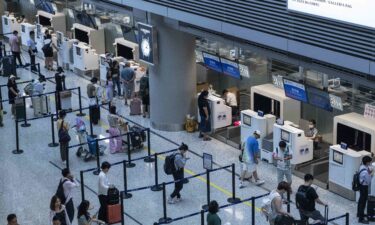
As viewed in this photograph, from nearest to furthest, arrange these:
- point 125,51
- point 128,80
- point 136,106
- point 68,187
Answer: point 68,187 → point 136,106 → point 128,80 → point 125,51

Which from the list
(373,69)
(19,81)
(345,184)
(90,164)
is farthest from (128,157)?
(19,81)

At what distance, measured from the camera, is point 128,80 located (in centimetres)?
2645

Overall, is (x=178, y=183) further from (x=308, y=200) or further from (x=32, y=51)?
(x=32, y=51)

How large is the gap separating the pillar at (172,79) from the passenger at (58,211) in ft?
26.9

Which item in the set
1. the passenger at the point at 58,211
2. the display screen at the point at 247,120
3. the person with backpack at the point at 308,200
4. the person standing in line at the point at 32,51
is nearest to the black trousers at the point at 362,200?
the person with backpack at the point at 308,200

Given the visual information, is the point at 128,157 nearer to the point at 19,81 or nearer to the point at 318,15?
the point at 318,15

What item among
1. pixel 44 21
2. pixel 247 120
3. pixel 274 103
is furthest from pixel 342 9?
pixel 44 21

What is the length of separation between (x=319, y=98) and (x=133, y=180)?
5.06 meters

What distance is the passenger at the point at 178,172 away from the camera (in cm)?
1800

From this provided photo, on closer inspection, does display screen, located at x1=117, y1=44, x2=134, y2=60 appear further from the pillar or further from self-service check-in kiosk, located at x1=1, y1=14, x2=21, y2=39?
self-service check-in kiosk, located at x1=1, y1=14, x2=21, y2=39

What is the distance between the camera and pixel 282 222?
15.3 m

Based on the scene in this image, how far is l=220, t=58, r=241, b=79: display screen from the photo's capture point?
23.2m

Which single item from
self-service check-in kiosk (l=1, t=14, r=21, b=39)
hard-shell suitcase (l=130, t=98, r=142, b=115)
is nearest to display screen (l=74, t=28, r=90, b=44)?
self-service check-in kiosk (l=1, t=14, r=21, b=39)

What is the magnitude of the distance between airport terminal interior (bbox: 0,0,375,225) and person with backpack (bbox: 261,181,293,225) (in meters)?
0.08
